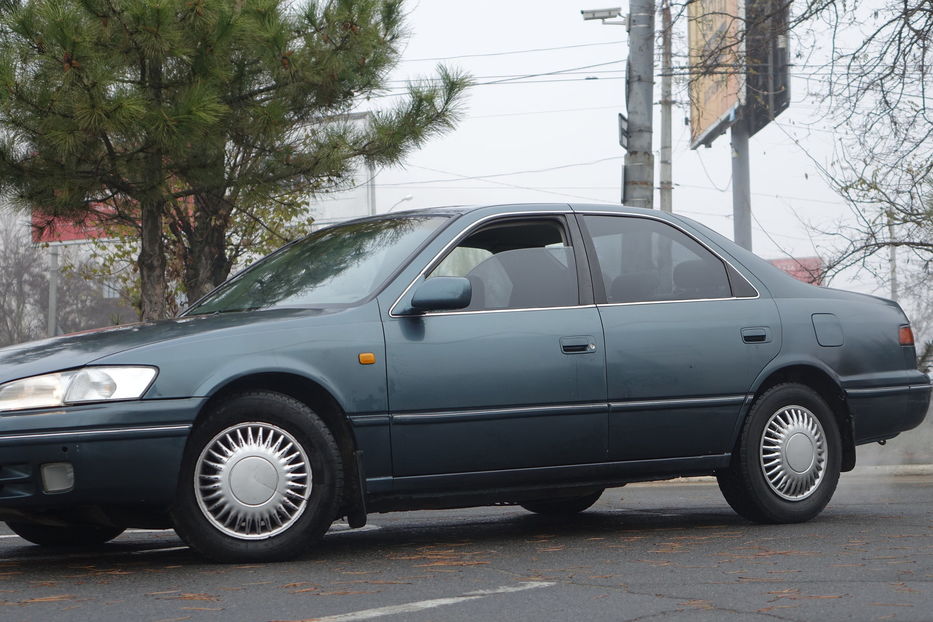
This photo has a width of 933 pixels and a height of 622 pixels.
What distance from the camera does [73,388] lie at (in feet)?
16.4

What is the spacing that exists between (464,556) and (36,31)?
6287mm

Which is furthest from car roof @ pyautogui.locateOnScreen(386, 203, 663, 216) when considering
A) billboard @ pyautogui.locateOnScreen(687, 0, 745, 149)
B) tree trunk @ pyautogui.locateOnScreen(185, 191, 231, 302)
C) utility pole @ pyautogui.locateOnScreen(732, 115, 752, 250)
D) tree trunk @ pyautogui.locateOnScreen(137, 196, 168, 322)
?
utility pole @ pyautogui.locateOnScreen(732, 115, 752, 250)

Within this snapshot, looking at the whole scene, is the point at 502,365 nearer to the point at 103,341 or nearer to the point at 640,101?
the point at 103,341

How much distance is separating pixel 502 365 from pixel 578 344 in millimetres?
432

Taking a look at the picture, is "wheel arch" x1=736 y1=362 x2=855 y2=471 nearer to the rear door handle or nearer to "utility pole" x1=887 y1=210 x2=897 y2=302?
the rear door handle

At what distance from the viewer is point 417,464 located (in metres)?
5.64

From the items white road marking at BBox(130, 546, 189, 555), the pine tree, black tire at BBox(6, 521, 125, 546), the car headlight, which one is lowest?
white road marking at BBox(130, 546, 189, 555)

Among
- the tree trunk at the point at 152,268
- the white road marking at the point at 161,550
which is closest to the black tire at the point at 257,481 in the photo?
the white road marking at the point at 161,550

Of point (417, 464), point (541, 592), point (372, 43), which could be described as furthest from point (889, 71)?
point (541, 592)

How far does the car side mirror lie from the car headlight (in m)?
1.21

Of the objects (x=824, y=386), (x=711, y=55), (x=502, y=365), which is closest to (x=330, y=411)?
(x=502, y=365)

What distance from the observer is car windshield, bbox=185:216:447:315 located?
19.4 ft

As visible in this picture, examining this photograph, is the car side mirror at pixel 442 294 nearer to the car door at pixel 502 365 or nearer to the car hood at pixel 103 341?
the car door at pixel 502 365

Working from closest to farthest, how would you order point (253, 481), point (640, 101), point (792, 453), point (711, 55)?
point (253, 481)
point (792, 453)
point (640, 101)
point (711, 55)
